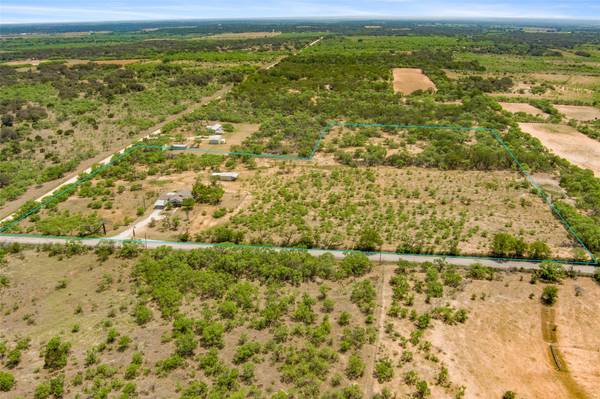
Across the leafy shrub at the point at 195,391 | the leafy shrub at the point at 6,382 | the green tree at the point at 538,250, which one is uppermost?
the green tree at the point at 538,250

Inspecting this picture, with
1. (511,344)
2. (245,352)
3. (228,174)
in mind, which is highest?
(228,174)

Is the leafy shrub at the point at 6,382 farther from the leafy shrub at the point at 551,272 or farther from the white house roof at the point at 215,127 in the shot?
the white house roof at the point at 215,127

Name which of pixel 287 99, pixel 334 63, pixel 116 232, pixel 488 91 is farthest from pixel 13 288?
pixel 334 63

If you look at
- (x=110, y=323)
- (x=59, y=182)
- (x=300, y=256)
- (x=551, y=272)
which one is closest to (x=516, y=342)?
(x=551, y=272)

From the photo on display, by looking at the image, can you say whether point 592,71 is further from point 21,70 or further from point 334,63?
point 21,70

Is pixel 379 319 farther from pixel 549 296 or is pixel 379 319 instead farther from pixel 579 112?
pixel 579 112

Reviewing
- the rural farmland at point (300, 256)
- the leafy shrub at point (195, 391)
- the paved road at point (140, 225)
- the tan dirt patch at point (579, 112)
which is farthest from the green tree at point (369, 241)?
the tan dirt patch at point (579, 112)
